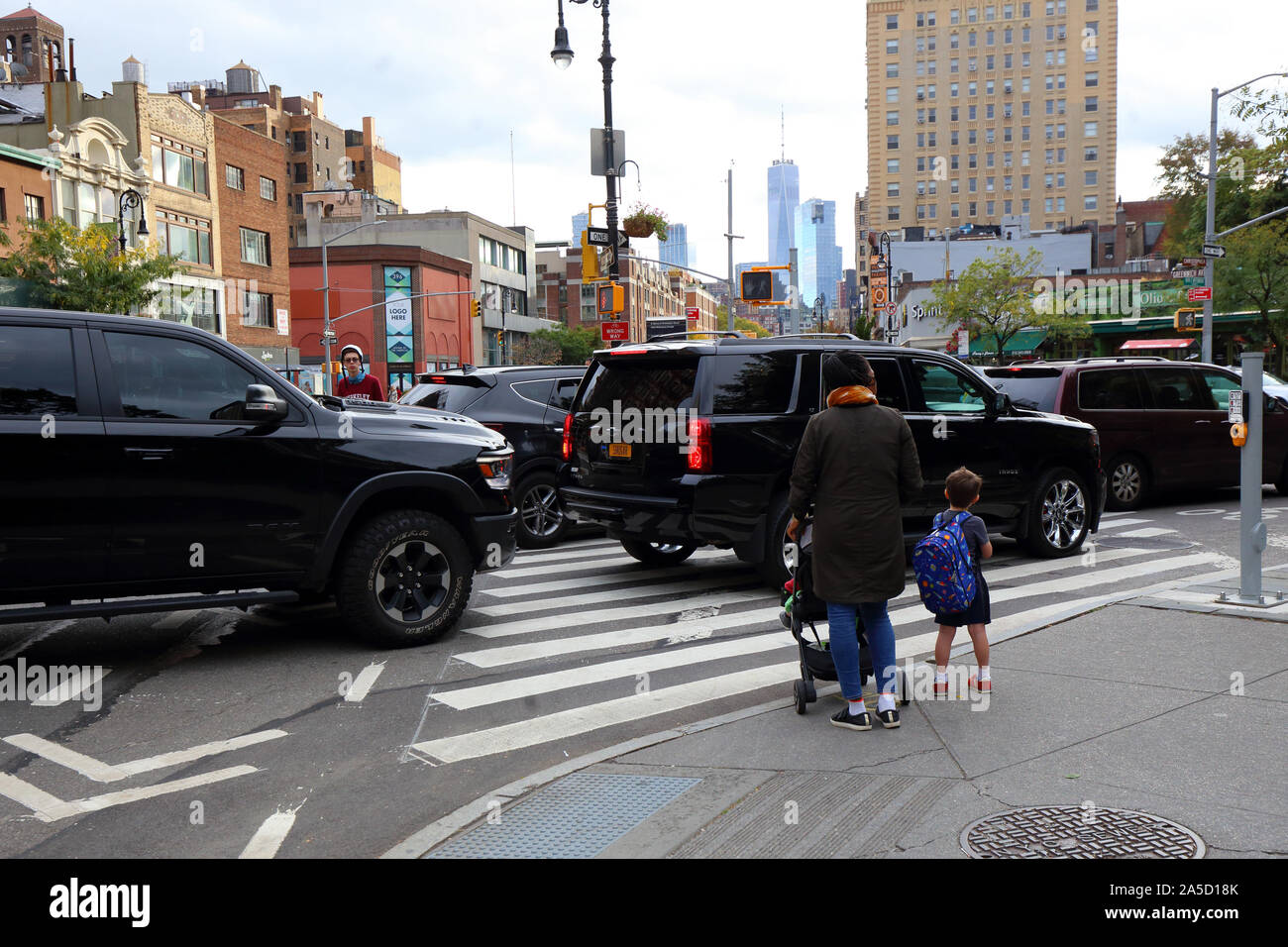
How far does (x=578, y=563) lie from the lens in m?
10.9

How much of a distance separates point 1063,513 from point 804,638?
5.96m

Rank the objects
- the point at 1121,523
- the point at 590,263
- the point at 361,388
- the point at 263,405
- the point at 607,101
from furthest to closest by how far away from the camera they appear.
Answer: the point at 590,263 → the point at 607,101 → the point at 1121,523 → the point at 361,388 → the point at 263,405

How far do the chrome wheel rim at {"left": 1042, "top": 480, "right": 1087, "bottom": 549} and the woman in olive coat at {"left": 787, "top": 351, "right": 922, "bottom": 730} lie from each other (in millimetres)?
5824

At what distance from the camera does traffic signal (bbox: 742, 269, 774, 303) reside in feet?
92.5

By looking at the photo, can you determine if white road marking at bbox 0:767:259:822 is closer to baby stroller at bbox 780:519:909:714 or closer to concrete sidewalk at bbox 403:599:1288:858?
concrete sidewalk at bbox 403:599:1288:858

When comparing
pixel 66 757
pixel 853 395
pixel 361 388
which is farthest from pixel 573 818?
pixel 361 388

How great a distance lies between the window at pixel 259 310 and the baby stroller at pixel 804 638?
51625 mm

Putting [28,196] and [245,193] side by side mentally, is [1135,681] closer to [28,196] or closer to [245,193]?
[28,196]

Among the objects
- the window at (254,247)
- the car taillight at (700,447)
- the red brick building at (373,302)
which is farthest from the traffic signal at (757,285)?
the red brick building at (373,302)

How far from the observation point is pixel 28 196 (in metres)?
36.4

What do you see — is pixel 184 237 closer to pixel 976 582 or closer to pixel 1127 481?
pixel 1127 481

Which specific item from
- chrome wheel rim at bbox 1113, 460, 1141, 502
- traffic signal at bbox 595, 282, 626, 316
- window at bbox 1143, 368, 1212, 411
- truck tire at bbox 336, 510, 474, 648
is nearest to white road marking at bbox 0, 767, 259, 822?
truck tire at bbox 336, 510, 474, 648

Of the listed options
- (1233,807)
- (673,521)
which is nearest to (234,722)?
(673,521)
